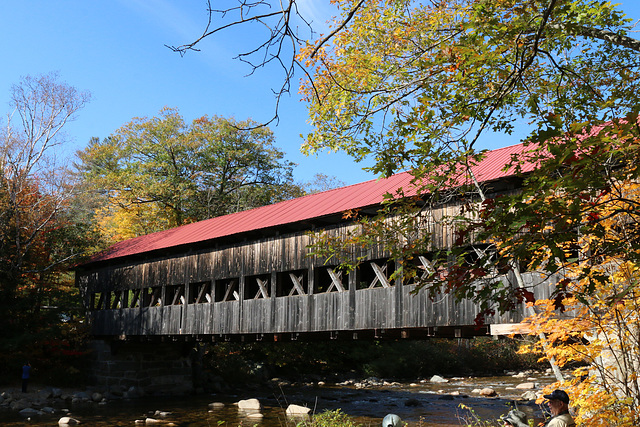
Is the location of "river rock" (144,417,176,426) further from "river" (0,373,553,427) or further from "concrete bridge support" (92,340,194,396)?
"concrete bridge support" (92,340,194,396)

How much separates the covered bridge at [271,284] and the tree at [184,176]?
6.91 metres

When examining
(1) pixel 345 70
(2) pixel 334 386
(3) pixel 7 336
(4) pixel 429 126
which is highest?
(1) pixel 345 70

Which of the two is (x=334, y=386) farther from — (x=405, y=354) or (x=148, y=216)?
(x=148, y=216)

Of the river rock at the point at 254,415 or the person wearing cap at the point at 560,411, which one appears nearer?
the person wearing cap at the point at 560,411

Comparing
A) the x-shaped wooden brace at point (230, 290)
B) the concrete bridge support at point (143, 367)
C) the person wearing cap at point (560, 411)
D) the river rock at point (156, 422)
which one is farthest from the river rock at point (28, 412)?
the person wearing cap at point (560, 411)

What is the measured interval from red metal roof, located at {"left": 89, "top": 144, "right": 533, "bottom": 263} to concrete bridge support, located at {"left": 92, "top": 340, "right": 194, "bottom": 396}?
116 inches

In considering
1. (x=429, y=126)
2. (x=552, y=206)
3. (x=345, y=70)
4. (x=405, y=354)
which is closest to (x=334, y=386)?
(x=405, y=354)

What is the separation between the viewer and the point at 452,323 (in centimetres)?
942

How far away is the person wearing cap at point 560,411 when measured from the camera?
13.3 feet

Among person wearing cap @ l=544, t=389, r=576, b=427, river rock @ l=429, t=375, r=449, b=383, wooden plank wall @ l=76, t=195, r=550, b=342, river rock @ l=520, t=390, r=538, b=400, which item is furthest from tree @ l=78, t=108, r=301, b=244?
person wearing cap @ l=544, t=389, r=576, b=427

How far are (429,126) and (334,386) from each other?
17.3 metres

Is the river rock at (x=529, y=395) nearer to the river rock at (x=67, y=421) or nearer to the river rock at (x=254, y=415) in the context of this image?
the river rock at (x=254, y=415)

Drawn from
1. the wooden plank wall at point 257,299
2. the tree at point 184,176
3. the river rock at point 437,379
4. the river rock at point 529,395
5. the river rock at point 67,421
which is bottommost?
the river rock at point 437,379

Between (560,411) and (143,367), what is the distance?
16376 mm
